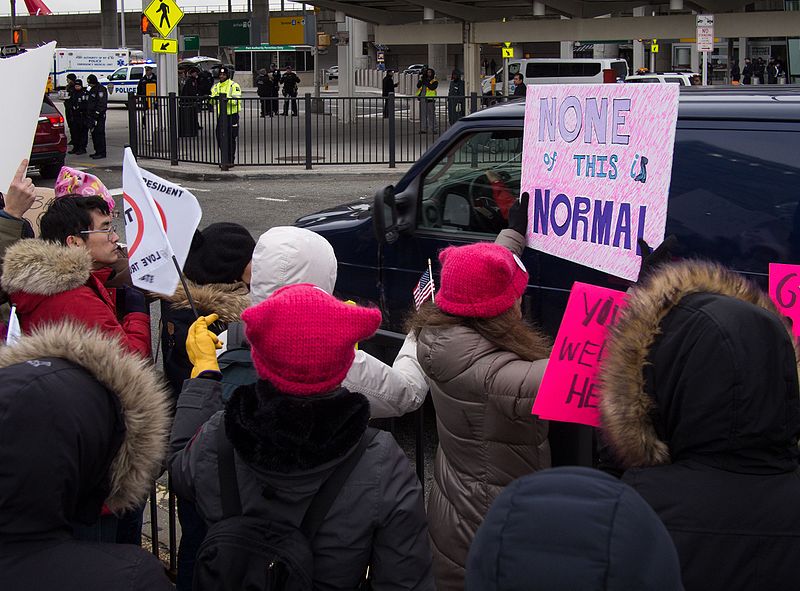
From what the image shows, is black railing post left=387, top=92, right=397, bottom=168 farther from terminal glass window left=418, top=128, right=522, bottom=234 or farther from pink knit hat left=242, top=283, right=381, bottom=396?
pink knit hat left=242, top=283, right=381, bottom=396

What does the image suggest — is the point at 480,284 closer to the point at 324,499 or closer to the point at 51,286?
the point at 324,499

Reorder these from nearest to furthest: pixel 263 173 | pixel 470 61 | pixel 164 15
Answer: pixel 263 173 < pixel 164 15 < pixel 470 61

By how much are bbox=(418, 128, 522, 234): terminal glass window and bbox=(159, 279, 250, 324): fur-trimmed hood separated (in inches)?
75.2

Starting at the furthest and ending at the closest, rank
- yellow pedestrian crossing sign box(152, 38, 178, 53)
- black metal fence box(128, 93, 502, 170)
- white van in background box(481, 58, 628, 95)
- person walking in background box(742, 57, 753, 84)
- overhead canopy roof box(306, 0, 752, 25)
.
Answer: person walking in background box(742, 57, 753, 84), white van in background box(481, 58, 628, 95), overhead canopy roof box(306, 0, 752, 25), yellow pedestrian crossing sign box(152, 38, 178, 53), black metal fence box(128, 93, 502, 170)

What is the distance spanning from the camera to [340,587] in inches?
93.7

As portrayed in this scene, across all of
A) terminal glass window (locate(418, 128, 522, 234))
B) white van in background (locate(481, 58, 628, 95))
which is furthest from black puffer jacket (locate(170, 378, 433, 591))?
white van in background (locate(481, 58, 628, 95))

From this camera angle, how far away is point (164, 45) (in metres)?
19.3

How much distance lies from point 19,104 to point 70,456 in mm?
2969

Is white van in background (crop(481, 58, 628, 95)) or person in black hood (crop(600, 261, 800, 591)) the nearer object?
person in black hood (crop(600, 261, 800, 591))

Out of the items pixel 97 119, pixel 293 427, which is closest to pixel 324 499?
pixel 293 427

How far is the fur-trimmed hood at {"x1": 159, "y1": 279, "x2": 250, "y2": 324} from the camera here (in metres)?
3.81

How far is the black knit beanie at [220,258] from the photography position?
4.04m

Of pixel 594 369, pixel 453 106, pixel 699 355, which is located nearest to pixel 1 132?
pixel 594 369

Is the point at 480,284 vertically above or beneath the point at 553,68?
beneath
